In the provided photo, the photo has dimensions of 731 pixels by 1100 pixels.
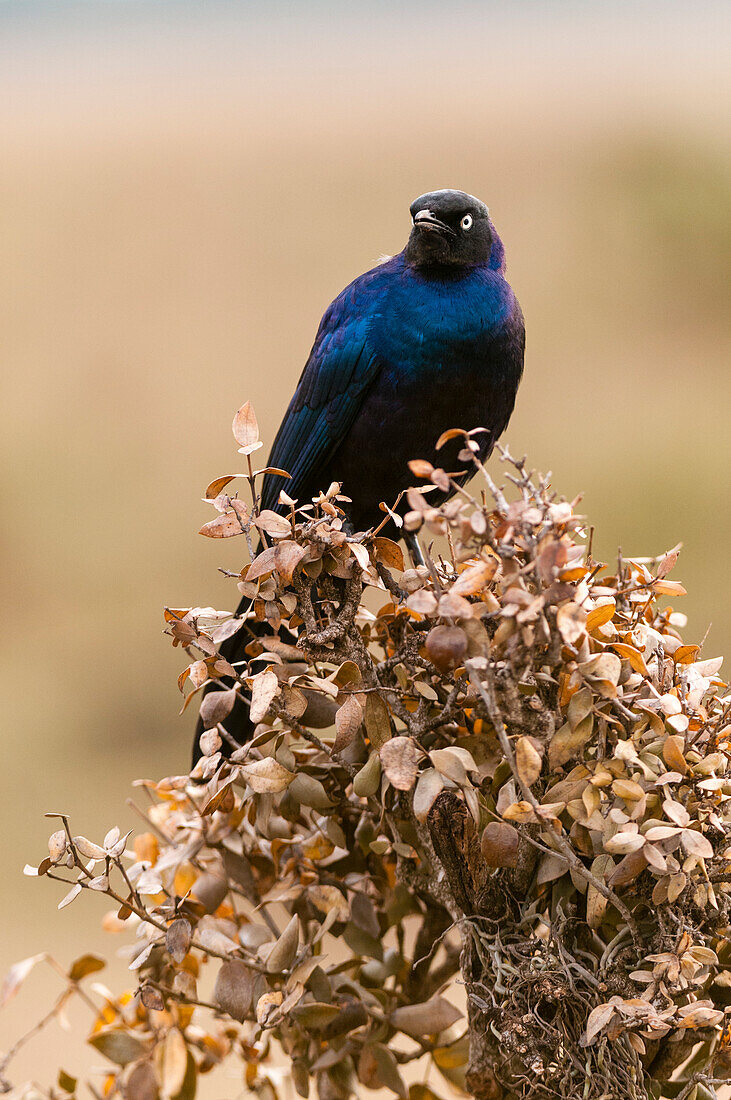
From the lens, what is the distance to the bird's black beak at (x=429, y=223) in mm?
1086

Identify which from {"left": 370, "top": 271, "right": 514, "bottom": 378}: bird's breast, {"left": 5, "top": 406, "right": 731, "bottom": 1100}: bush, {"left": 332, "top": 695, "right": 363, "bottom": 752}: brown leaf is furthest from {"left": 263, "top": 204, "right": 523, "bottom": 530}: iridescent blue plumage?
{"left": 332, "top": 695, "right": 363, "bottom": 752}: brown leaf

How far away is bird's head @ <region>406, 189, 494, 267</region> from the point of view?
1102 millimetres

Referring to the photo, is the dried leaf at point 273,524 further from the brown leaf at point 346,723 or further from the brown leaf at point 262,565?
the brown leaf at point 346,723

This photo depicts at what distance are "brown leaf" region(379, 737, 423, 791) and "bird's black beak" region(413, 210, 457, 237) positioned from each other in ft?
2.16

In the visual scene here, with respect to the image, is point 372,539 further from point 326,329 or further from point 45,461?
point 45,461

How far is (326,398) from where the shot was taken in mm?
1154

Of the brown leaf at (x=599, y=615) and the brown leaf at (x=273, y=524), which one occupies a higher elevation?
the brown leaf at (x=273, y=524)

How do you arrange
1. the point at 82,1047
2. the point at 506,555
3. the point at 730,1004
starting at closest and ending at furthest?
the point at 506,555 < the point at 730,1004 < the point at 82,1047

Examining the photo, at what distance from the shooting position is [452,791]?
0.68 m

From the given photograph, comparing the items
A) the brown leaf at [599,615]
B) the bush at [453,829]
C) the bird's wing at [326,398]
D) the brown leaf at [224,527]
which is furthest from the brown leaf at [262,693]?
the bird's wing at [326,398]

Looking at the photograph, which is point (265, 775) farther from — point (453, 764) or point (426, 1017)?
point (426, 1017)

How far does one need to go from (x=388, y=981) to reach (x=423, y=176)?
2.35 meters

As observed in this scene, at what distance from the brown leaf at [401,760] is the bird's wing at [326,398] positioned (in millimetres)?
547

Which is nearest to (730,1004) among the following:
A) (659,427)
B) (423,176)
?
(659,427)
